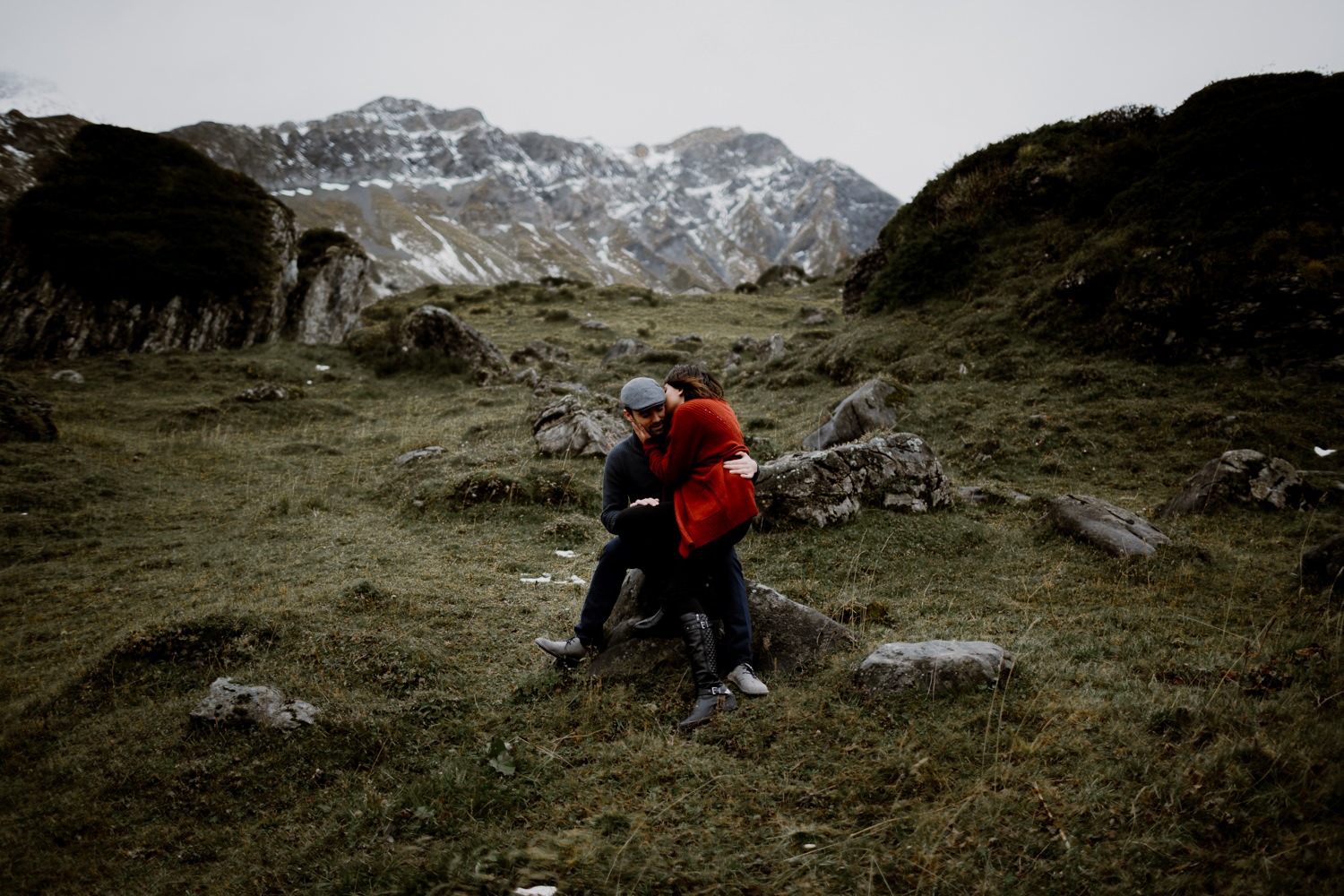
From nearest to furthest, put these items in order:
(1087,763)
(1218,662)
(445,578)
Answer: (1087,763)
(1218,662)
(445,578)

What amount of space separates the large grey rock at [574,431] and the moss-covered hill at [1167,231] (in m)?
11.5

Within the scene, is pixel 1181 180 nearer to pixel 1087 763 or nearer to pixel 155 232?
pixel 1087 763

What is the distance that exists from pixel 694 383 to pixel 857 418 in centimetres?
959

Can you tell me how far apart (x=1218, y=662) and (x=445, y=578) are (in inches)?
329

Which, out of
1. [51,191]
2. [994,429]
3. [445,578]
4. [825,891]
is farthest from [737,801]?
[51,191]

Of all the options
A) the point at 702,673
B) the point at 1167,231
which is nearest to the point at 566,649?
the point at 702,673

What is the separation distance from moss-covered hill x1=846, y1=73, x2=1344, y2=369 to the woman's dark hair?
1396 cm

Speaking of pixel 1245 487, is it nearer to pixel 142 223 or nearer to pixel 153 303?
pixel 153 303

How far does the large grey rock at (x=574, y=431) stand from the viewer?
48.6 ft

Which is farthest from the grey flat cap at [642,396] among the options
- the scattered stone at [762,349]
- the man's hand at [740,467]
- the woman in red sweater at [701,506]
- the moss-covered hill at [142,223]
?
the moss-covered hill at [142,223]

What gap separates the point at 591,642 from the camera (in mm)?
6086

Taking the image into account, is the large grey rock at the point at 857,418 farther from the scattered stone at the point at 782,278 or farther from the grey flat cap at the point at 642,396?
the scattered stone at the point at 782,278

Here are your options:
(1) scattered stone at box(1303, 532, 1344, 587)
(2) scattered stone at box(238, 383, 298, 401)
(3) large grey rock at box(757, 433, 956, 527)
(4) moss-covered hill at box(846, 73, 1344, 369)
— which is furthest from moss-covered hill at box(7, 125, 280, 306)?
(1) scattered stone at box(1303, 532, 1344, 587)

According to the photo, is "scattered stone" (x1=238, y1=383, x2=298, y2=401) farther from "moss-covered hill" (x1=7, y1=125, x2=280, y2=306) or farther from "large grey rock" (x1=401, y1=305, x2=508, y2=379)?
"moss-covered hill" (x1=7, y1=125, x2=280, y2=306)
